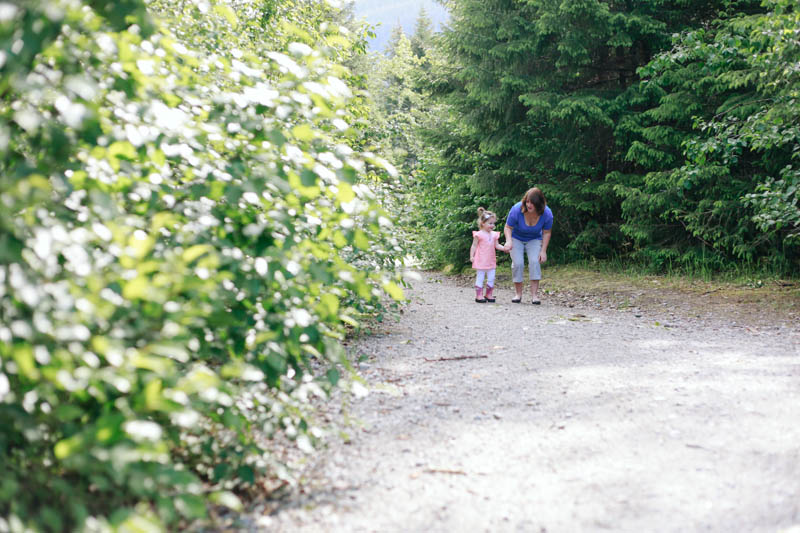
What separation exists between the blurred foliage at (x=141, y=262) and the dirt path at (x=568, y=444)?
52 cm

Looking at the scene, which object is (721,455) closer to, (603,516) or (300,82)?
(603,516)

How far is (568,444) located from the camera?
318 cm

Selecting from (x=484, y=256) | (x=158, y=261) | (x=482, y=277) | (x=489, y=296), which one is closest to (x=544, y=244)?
(x=484, y=256)

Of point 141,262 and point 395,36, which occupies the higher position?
point 395,36

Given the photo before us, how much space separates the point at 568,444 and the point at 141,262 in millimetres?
2408

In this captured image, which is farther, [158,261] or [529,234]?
[529,234]

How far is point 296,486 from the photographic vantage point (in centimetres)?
275

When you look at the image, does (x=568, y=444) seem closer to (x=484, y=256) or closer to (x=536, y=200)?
(x=536, y=200)

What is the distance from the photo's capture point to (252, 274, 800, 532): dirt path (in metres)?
2.44

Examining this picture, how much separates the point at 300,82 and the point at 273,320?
1023mm

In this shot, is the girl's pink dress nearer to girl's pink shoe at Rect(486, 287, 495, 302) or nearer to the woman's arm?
girl's pink shoe at Rect(486, 287, 495, 302)

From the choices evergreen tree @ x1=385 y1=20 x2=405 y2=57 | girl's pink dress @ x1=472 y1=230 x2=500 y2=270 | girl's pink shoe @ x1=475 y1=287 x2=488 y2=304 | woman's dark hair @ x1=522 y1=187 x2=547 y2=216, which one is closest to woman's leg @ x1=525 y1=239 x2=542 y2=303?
woman's dark hair @ x1=522 y1=187 x2=547 y2=216

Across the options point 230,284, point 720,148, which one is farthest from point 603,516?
point 720,148

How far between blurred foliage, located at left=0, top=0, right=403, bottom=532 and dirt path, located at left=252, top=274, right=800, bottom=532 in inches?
20.4
